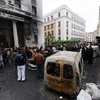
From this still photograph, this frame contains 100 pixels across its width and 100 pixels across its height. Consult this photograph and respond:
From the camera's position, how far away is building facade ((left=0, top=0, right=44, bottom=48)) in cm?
1210

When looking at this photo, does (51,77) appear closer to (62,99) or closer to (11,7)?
(62,99)

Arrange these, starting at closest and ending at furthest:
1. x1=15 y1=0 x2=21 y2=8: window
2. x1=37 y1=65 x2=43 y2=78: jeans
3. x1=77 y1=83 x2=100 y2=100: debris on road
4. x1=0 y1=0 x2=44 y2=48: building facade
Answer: x1=77 y1=83 x2=100 y2=100: debris on road < x1=37 y1=65 x2=43 y2=78: jeans < x1=0 y1=0 x2=44 y2=48: building facade < x1=15 y1=0 x2=21 y2=8: window

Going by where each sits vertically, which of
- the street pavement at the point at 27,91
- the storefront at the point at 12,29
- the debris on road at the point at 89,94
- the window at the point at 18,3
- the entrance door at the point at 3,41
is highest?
the window at the point at 18,3

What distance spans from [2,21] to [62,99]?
11.7 m

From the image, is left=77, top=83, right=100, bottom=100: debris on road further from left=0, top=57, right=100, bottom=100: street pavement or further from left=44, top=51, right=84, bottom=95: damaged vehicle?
left=0, top=57, right=100, bottom=100: street pavement

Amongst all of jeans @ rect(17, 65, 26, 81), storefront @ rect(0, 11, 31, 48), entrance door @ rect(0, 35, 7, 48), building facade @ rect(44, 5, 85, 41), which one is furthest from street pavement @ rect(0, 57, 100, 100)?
building facade @ rect(44, 5, 85, 41)

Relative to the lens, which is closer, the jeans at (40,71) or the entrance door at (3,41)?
the jeans at (40,71)

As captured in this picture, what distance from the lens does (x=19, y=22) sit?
1440 cm

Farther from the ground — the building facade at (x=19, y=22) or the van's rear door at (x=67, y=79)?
the building facade at (x=19, y=22)

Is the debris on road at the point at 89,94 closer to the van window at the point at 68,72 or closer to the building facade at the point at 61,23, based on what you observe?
the van window at the point at 68,72

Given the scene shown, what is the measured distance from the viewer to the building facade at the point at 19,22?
1210 centimetres

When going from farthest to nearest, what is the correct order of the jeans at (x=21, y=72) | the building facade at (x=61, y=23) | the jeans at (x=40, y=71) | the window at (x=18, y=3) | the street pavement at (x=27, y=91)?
the building facade at (x=61, y=23) < the window at (x=18, y=3) < the jeans at (x=40, y=71) < the jeans at (x=21, y=72) < the street pavement at (x=27, y=91)

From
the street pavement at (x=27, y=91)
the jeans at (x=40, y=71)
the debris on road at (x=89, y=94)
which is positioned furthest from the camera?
the jeans at (x=40, y=71)

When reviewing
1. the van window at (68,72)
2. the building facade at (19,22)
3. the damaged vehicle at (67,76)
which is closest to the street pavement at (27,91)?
the damaged vehicle at (67,76)
